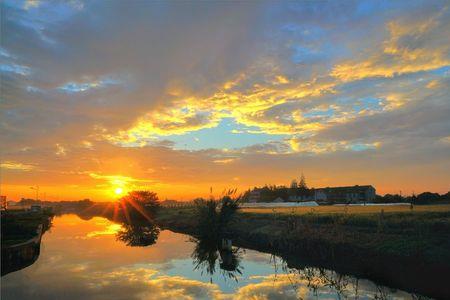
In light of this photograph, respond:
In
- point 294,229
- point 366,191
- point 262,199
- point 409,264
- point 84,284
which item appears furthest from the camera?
point 262,199

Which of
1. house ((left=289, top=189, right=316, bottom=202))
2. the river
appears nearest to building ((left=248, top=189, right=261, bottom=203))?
house ((left=289, top=189, right=316, bottom=202))

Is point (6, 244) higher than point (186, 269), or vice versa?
point (6, 244)

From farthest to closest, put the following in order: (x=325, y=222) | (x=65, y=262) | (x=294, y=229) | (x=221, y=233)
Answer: (x=221, y=233), (x=325, y=222), (x=294, y=229), (x=65, y=262)

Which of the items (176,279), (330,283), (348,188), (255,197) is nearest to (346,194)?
(348,188)

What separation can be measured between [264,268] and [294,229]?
991cm

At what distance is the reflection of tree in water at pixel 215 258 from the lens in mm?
25938

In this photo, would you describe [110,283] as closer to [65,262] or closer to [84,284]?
[84,284]

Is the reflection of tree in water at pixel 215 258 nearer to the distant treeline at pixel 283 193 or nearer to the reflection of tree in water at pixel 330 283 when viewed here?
the reflection of tree in water at pixel 330 283

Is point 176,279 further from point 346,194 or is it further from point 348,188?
point 348,188

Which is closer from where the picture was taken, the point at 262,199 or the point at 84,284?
the point at 84,284

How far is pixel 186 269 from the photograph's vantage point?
86.0ft

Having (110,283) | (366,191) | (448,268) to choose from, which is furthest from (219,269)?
(366,191)

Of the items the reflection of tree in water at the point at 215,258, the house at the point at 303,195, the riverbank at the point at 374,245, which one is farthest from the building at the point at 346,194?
the reflection of tree in water at the point at 215,258

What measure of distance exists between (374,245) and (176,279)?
12.8m
